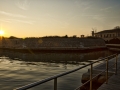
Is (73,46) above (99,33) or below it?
below

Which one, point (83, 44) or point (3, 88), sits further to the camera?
point (83, 44)

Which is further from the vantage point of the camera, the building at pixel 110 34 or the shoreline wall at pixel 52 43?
the building at pixel 110 34

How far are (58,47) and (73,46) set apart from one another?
5402 millimetres

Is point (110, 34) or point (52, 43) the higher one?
point (110, 34)

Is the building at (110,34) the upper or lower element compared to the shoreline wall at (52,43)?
upper

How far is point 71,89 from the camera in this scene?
11016 mm

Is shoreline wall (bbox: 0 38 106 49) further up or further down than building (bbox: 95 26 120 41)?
further down

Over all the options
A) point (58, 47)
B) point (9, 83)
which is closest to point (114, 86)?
point (9, 83)

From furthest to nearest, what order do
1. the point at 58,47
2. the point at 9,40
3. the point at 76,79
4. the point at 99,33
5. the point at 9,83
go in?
1. the point at 99,33
2. the point at 9,40
3. the point at 58,47
4. the point at 76,79
5. the point at 9,83

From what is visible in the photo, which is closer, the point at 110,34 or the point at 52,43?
the point at 52,43

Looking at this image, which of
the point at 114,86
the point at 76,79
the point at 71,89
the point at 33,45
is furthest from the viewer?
the point at 33,45

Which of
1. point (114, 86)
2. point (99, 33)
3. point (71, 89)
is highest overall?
point (99, 33)

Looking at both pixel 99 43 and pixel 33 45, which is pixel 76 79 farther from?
pixel 99 43

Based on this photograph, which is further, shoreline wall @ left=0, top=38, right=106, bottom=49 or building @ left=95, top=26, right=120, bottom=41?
building @ left=95, top=26, right=120, bottom=41
